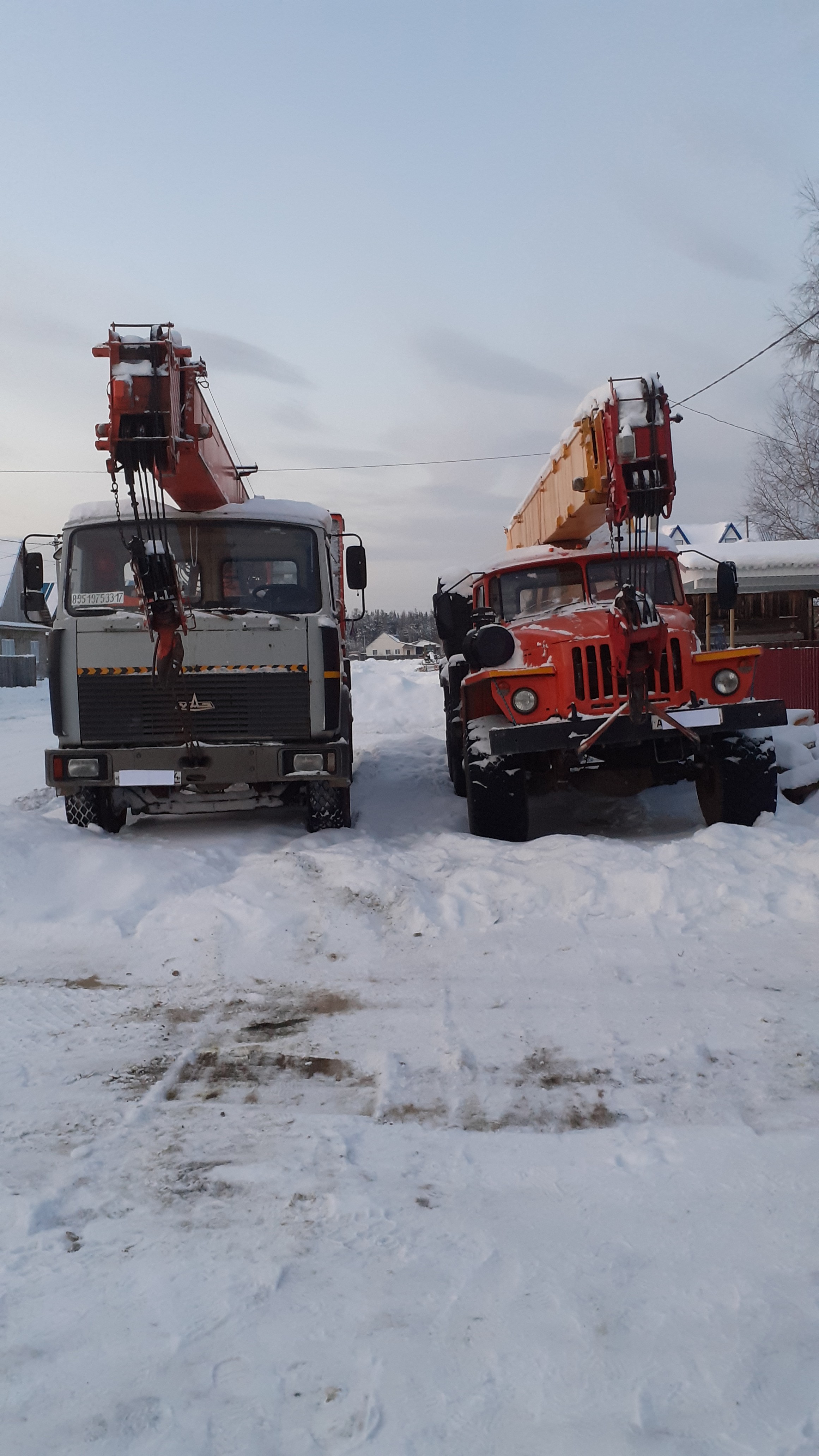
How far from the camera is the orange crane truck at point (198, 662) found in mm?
6762

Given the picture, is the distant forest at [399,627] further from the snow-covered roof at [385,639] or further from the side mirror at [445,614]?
the side mirror at [445,614]

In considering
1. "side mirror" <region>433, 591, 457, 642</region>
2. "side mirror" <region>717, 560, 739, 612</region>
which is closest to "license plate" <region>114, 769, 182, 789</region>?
"side mirror" <region>433, 591, 457, 642</region>

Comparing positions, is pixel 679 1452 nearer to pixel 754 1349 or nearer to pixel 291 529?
pixel 754 1349

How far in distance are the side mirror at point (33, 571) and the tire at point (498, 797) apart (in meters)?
3.76

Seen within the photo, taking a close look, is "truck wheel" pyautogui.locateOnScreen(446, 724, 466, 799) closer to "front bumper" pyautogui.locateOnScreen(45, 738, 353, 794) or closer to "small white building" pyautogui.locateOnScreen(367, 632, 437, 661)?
"front bumper" pyautogui.locateOnScreen(45, 738, 353, 794)

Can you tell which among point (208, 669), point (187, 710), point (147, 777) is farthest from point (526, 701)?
point (147, 777)

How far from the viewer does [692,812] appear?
7898mm

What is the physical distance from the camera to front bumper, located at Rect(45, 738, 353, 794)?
675cm

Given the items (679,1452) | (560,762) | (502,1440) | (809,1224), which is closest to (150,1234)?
(502,1440)

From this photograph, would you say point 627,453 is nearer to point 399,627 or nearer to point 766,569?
point 766,569

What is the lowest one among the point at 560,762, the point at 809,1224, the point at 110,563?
the point at 809,1224

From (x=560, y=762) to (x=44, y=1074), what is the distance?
4.45 meters

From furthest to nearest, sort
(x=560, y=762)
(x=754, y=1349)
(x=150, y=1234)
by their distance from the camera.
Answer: (x=560, y=762)
(x=150, y=1234)
(x=754, y=1349)

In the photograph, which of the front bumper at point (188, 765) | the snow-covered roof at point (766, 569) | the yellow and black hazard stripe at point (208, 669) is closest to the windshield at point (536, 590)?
the yellow and black hazard stripe at point (208, 669)
